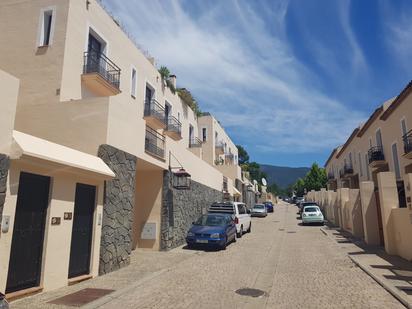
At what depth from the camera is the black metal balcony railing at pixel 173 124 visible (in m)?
24.5

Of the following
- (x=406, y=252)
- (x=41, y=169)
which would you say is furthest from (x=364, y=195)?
(x=41, y=169)

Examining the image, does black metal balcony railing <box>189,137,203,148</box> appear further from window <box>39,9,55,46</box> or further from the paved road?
window <box>39,9,55,46</box>

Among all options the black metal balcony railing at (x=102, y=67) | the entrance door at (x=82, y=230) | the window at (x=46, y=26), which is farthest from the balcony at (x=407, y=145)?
the window at (x=46, y=26)

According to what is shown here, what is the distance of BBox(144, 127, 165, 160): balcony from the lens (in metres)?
13.7

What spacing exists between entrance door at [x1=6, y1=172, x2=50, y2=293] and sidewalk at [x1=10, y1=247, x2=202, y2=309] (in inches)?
17.3

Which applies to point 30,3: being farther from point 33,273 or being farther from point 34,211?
point 33,273

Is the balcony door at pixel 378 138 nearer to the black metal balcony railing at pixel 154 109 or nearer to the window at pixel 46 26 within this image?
the black metal balcony railing at pixel 154 109

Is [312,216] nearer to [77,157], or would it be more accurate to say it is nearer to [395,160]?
[395,160]

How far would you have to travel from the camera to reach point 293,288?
8.06 m

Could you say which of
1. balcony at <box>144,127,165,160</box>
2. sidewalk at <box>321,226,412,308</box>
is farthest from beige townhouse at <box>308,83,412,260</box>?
balcony at <box>144,127,165,160</box>

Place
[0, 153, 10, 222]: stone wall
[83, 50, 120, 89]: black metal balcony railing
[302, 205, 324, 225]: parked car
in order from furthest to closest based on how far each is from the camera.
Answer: [302, 205, 324, 225]: parked car < [83, 50, 120, 89]: black metal balcony railing < [0, 153, 10, 222]: stone wall

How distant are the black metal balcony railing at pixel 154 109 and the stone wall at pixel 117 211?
31.3 ft

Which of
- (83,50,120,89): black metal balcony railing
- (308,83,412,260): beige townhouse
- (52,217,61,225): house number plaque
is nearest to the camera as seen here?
(52,217,61,225): house number plaque

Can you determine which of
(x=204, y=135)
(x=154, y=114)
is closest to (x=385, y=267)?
Result: (x=154, y=114)
